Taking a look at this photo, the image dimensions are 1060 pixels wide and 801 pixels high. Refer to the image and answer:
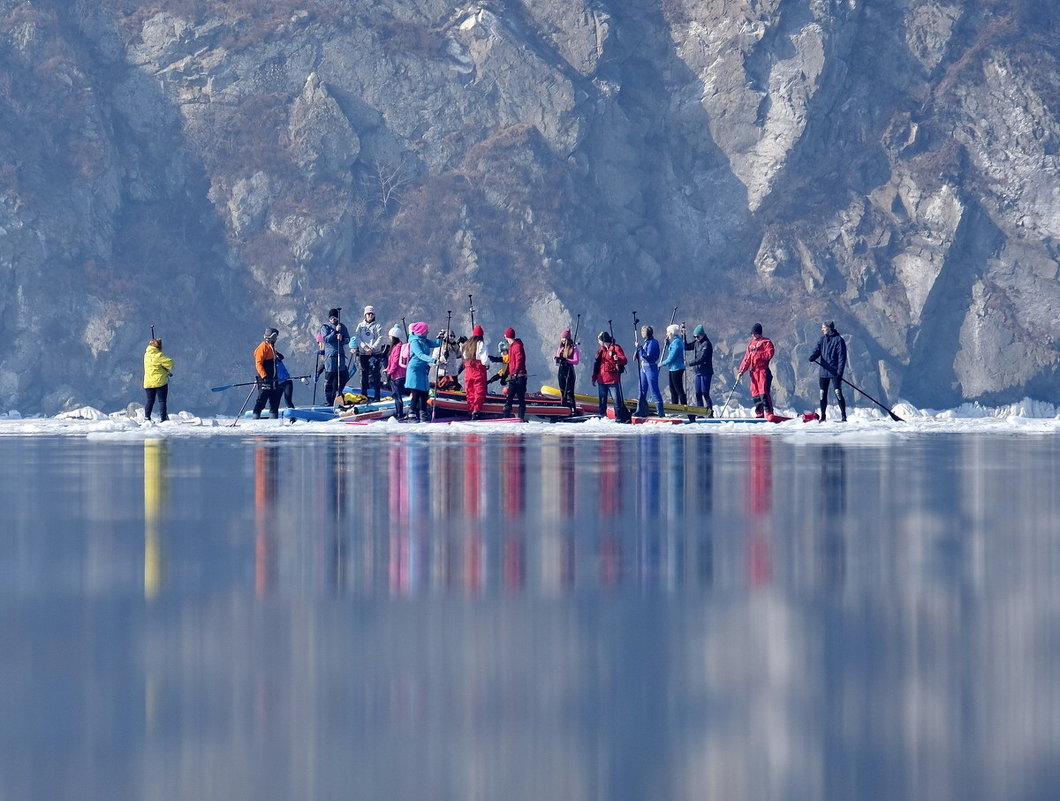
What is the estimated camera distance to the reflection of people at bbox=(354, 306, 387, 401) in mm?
39094

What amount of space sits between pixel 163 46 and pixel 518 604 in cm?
7890

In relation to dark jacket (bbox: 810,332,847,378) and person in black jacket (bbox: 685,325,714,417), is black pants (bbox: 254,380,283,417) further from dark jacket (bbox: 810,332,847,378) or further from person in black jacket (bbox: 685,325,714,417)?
dark jacket (bbox: 810,332,847,378)

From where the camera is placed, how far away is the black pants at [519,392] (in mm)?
35094

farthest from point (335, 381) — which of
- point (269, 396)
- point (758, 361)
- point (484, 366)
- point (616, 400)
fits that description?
point (758, 361)

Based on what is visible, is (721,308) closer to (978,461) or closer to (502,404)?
(502,404)

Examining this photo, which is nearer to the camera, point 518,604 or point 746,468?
point 518,604

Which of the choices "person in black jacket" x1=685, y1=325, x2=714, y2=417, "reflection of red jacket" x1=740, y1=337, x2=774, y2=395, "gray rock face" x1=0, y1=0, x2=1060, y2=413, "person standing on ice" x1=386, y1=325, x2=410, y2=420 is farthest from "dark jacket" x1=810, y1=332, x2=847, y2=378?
"gray rock face" x1=0, y1=0, x2=1060, y2=413

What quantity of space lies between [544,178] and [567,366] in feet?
147

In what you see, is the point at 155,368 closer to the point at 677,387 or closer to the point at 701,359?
the point at 677,387

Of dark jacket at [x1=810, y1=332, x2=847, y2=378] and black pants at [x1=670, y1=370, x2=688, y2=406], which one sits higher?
dark jacket at [x1=810, y1=332, x2=847, y2=378]

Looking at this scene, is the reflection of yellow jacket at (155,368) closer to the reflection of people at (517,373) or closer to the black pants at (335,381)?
the black pants at (335,381)

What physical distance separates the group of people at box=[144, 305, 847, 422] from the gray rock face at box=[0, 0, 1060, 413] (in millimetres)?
37608

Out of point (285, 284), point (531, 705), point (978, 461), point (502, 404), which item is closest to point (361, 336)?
point (502, 404)

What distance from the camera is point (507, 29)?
83500mm
